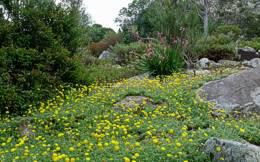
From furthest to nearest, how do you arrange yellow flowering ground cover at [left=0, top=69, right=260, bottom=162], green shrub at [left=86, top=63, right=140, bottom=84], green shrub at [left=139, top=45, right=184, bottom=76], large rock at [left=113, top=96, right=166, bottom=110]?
green shrub at [left=86, top=63, right=140, bottom=84]
green shrub at [left=139, top=45, right=184, bottom=76]
large rock at [left=113, top=96, right=166, bottom=110]
yellow flowering ground cover at [left=0, top=69, right=260, bottom=162]

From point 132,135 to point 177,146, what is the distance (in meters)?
0.97

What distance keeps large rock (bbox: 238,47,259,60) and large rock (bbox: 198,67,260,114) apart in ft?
20.1

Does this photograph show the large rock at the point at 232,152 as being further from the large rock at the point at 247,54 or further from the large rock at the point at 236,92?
the large rock at the point at 247,54

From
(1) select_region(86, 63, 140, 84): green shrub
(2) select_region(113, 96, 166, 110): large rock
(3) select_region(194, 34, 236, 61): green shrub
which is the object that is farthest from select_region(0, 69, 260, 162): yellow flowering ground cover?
(3) select_region(194, 34, 236, 61): green shrub

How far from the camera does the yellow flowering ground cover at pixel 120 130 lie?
147 inches

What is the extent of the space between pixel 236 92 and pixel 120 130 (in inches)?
123

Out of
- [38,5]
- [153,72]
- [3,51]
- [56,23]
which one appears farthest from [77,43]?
[153,72]

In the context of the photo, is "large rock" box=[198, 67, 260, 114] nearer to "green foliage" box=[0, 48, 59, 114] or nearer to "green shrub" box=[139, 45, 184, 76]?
"green shrub" box=[139, 45, 184, 76]

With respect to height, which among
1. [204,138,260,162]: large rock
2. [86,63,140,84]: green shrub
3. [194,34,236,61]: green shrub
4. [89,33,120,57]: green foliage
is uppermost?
[89,33,120,57]: green foliage

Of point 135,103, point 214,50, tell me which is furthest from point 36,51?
point 214,50

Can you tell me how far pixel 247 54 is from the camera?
13.8 metres

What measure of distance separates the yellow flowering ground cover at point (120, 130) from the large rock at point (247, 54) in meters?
7.14

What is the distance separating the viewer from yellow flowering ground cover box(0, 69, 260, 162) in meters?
3.74

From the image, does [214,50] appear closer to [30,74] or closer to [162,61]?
[162,61]
